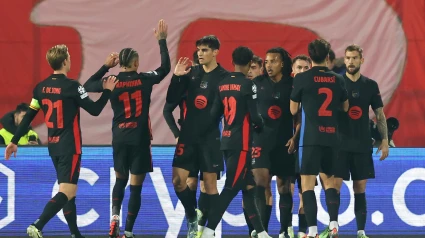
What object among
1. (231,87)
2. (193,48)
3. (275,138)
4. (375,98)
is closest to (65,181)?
(231,87)

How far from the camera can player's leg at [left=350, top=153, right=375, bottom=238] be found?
40.0ft

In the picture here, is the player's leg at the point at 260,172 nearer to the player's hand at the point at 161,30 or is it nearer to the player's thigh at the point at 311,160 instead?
the player's thigh at the point at 311,160

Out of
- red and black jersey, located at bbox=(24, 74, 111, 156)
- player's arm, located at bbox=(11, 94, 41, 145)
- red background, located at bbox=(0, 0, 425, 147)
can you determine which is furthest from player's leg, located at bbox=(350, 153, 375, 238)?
red background, located at bbox=(0, 0, 425, 147)

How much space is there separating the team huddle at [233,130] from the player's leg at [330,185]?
0.01 meters

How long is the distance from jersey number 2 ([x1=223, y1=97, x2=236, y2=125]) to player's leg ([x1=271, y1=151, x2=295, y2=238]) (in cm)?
120

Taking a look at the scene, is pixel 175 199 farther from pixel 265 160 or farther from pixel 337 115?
pixel 337 115

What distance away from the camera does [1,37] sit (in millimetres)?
17141

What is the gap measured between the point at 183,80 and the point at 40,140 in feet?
19.3

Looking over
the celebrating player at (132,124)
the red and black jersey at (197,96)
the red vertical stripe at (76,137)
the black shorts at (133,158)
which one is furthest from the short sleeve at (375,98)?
the red vertical stripe at (76,137)

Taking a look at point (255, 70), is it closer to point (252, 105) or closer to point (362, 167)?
point (362, 167)

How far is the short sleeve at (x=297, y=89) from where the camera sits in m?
11.2

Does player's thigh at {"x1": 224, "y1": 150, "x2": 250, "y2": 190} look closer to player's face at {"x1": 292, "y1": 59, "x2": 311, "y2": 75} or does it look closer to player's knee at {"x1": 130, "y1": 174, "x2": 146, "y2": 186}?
player's knee at {"x1": 130, "y1": 174, "x2": 146, "y2": 186}

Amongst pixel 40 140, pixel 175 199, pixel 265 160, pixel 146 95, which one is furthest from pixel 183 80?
pixel 40 140

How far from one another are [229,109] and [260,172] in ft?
3.97
